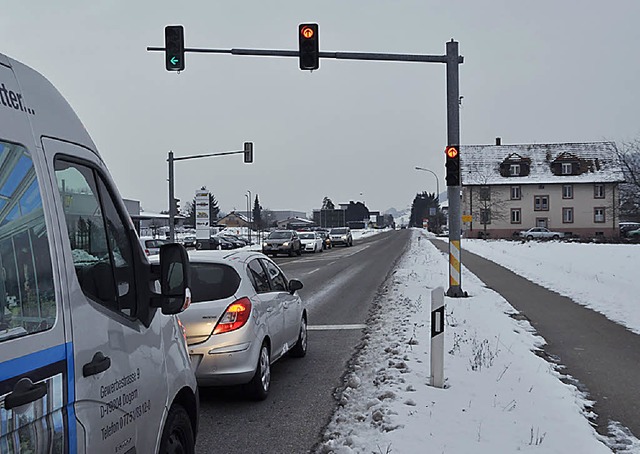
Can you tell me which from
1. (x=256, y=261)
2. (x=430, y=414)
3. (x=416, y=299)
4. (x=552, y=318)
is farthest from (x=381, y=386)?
(x=416, y=299)

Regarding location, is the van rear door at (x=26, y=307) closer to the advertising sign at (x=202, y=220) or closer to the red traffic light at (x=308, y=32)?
the red traffic light at (x=308, y=32)

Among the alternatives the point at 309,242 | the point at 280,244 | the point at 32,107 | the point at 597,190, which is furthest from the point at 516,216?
the point at 32,107

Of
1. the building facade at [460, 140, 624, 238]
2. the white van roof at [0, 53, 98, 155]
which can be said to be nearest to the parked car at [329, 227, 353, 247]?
the building facade at [460, 140, 624, 238]

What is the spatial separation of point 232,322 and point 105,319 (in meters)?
3.80

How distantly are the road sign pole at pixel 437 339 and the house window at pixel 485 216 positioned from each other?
222 ft

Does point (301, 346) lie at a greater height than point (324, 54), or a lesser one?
lesser

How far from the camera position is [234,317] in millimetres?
6727

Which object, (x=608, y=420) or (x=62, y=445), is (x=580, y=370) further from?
(x=62, y=445)

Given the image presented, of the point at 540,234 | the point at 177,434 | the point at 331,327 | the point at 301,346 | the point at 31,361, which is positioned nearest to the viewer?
the point at 31,361

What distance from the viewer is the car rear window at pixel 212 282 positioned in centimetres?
690

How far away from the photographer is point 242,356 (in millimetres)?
6625

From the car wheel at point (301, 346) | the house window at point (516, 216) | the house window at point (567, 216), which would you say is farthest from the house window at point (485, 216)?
the car wheel at point (301, 346)

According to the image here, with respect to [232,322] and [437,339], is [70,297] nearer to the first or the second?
[232,322]

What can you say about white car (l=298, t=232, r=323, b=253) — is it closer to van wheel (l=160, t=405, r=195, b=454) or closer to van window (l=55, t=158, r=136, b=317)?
van wheel (l=160, t=405, r=195, b=454)
